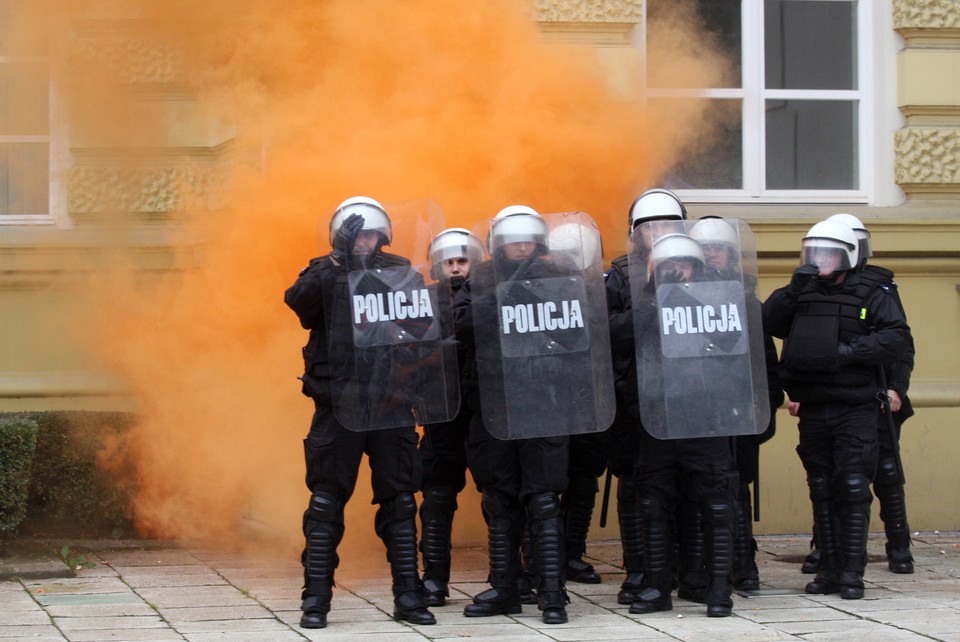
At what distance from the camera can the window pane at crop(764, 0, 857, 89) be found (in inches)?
347

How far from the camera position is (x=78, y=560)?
7246 mm

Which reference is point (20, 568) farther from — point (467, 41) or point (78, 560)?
point (467, 41)

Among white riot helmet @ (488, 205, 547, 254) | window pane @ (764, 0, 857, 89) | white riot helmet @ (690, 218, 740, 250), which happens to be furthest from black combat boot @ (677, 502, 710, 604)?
window pane @ (764, 0, 857, 89)

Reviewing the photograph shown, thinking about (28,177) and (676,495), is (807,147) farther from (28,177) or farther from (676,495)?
(28,177)

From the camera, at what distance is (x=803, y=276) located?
Result: 21.2ft

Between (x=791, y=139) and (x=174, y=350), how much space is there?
401cm

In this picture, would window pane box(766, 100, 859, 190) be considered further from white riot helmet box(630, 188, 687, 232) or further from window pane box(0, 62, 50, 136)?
window pane box(0, 62, 50, 136)

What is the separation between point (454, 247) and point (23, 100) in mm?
3526

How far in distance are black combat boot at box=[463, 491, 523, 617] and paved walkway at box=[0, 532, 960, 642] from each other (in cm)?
6

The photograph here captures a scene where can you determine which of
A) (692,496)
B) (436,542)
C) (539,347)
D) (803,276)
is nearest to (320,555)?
(436,542)

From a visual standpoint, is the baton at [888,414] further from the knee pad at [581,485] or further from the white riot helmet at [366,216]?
the white riot helmet at [366,216]

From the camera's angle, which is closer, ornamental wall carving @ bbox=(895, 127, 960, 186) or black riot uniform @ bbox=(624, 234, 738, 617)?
black riot uniform @ bbox=(624, 234, 738, 617)

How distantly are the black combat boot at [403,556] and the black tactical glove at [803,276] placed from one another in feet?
6.66

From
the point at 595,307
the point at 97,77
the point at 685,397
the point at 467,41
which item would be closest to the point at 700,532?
the point at 685,397
